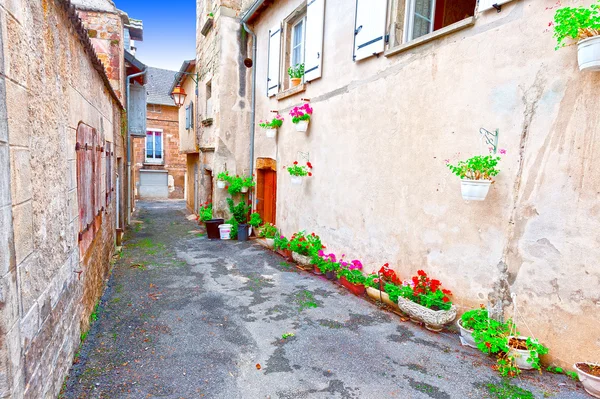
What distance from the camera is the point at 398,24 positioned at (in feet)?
14.9

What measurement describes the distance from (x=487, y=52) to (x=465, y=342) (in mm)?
2920

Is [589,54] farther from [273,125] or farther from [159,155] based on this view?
[159,155]

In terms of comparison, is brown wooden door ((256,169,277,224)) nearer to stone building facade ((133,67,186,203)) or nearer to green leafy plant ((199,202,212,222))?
green leafy plant ((199,202,212,222))

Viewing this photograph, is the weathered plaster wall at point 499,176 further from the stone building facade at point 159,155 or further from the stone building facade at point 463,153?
the stone building facade at point 159,155

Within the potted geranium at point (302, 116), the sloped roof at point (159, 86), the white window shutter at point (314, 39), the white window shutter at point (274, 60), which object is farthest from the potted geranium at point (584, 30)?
the sloped roof at point (159, 86)

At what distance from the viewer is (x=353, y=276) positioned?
513cm

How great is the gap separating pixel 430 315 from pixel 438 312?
0.30 ft

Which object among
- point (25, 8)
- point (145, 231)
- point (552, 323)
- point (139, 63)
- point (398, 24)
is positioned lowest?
point (145, 231)

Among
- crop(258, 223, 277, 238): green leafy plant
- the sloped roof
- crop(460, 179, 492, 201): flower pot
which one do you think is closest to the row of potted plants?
crop(460, 179, 492, 201): flower pot

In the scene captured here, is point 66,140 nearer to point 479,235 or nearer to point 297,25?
point 479,235

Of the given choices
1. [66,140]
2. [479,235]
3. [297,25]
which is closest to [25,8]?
[66,140]

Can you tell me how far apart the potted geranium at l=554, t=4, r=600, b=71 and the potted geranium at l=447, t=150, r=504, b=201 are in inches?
38.0

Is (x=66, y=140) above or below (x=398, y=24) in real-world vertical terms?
below

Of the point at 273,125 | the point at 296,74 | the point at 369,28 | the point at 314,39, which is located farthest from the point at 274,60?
the point at 369,28
